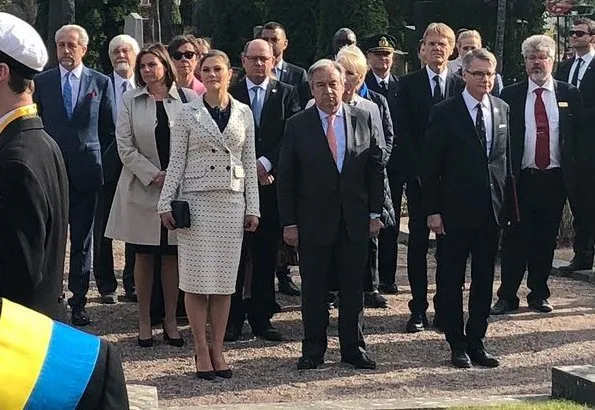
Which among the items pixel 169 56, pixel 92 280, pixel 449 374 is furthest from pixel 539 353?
pixel 92 280

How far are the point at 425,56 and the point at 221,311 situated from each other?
2871mm

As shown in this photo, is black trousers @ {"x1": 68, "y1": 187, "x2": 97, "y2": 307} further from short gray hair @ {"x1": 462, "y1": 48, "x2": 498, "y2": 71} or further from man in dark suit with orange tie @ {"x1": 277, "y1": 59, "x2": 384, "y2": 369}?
short gray hair @ {"x1": 462, "y1": 48, "x2": 498, "y2": 71}

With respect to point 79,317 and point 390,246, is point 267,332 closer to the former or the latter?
point 79,317

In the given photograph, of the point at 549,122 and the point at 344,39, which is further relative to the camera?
the point at 344,39

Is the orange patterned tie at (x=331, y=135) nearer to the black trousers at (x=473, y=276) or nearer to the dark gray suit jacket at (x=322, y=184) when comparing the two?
the dark gray suit jacket at (x=322, y=184)

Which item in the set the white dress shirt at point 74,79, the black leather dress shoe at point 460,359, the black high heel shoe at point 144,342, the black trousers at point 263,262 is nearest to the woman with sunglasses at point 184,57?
the white dress shirt at point 74,79

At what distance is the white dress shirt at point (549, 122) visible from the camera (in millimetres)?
9320

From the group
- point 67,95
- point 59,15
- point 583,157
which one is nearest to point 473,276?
point 583,157

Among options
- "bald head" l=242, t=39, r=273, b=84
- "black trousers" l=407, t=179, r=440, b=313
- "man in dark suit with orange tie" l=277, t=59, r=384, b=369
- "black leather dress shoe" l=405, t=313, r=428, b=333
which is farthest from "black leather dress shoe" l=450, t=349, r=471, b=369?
"bald head" l=242, t=39, r=273, b=84

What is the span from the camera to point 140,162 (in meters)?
8.35

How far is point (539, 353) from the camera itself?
8359 millimetres

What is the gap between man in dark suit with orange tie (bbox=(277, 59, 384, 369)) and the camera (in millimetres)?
7691

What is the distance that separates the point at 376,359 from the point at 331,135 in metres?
1.62

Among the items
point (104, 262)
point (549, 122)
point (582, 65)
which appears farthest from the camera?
point (582, 65)
